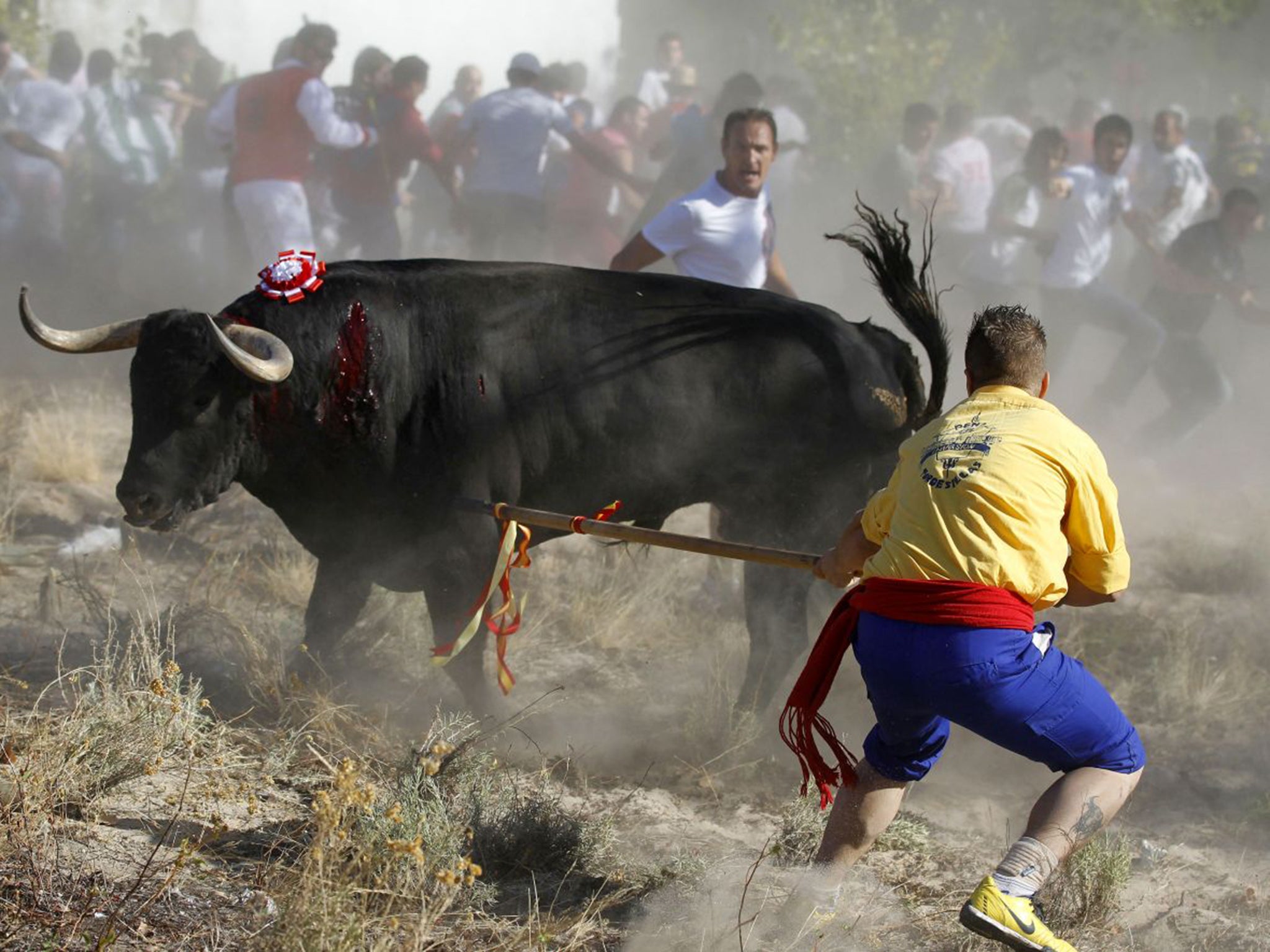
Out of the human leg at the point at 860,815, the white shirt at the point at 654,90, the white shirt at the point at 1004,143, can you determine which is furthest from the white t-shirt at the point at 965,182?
the human leg at the point at 860,815

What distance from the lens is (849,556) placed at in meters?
3.35

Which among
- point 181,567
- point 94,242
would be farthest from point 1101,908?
point 94,242

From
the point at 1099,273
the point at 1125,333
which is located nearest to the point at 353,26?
the point at 1099,273

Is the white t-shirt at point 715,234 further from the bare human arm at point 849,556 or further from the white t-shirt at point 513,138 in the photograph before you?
the white t-shirt at point 513,138

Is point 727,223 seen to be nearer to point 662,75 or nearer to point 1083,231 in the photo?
point 1083,231

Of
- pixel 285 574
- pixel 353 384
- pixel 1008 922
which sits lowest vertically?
pixel 285 574

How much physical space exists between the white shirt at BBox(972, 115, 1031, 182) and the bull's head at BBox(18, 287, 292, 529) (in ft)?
35.8

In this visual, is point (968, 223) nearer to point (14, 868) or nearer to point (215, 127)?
point (215, 127)

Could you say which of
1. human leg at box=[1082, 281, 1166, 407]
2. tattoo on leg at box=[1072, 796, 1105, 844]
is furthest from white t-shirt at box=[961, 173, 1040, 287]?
tattoo on leg at box=[1072, 796, 1105, 844]

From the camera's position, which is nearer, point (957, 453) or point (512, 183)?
point (957, 453)

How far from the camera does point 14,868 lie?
3.09 m

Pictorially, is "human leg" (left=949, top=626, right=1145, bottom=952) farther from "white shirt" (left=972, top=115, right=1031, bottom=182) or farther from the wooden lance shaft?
"white shirt" (left=972, top=115, right=1031, bottom=182)

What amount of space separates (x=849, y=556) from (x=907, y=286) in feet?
4.91

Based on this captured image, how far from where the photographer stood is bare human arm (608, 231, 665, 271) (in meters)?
6.20
